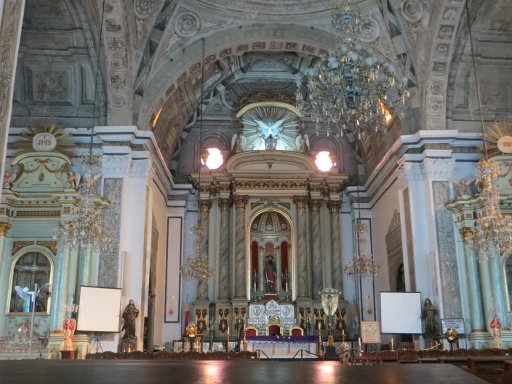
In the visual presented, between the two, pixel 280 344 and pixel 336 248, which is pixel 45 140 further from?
pixel 336 248

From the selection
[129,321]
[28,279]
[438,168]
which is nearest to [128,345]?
[129,321]

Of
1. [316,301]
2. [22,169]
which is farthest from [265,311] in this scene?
[22,169]

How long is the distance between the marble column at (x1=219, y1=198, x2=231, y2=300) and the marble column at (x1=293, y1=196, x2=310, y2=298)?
6.76ft

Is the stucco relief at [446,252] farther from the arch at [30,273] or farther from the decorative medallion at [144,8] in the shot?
the arch at [30,273]

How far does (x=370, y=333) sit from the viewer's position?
39.7 ft

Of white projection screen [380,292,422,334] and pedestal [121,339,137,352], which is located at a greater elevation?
white projection screen [380,292,422,334]

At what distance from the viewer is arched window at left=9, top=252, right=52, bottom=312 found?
11.3 metres

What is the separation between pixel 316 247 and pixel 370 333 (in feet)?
16.0

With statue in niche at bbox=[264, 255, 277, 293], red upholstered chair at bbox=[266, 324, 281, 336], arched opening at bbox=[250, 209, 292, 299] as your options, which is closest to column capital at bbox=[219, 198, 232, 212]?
arched opening at bbox=[250, 209, 292, 299]

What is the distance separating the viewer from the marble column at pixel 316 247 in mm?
16500

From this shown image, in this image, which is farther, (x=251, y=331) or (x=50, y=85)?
(x=251, y=331)

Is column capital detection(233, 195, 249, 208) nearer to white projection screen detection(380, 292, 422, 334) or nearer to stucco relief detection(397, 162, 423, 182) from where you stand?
stucco relief detection(397, 162, 423, 182)

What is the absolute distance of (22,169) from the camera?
39.5ft

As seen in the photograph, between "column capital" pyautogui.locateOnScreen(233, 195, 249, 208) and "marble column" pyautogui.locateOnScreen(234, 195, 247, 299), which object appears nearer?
"marble column" pyautogui.locateOnScreen(234, 195, 247, 299)
